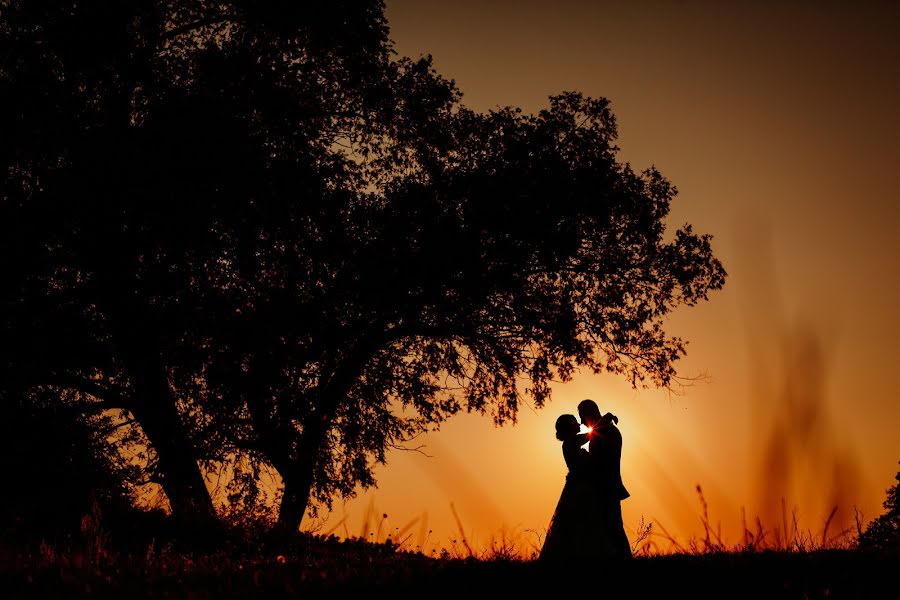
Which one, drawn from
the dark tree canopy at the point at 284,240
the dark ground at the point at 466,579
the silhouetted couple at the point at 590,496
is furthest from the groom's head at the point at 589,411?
the dark tree canopy at the point at 284,240

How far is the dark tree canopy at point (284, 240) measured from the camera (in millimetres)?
15461

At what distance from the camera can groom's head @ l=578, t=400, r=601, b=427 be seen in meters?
11.1

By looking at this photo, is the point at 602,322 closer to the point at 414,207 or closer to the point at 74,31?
the point at 414,207

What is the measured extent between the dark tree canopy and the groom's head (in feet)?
23.6

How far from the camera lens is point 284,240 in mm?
16953

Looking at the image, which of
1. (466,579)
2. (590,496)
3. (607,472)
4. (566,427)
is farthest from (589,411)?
(466,579)

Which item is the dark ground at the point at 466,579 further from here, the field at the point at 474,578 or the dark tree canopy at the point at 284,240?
the dark tree canopy at the point at 284,240

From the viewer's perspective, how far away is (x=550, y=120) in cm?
1920

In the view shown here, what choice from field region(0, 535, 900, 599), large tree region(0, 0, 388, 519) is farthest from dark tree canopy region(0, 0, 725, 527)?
field region(0, 535, 900, 599)

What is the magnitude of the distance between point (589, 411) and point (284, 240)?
8.13 metres

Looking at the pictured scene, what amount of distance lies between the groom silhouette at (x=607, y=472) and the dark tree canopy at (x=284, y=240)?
7.32 metres

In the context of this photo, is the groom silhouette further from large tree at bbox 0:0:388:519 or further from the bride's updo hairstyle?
large tree at bbox 0:0:388:519

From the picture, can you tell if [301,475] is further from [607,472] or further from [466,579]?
[466,579]

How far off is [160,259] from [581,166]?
8989 millimetres
